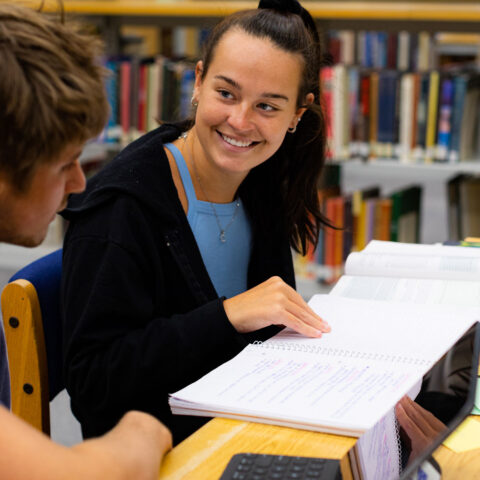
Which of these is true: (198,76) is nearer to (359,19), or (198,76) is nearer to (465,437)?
(465,437)

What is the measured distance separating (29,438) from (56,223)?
8.45ft

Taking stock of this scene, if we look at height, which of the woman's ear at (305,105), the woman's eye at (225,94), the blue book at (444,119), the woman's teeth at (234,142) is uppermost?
the woman's eye at (225,94)

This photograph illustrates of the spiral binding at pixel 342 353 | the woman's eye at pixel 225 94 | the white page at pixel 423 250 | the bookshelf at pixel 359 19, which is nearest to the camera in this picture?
the spiral binding at pixel 342 353

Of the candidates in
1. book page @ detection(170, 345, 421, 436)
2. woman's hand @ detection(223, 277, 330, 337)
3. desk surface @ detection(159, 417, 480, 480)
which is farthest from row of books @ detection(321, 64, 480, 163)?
desk surface @ detection(159, 417, 480, 480)

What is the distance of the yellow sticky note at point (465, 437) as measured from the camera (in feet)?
2.79

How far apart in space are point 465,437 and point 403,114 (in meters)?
1.88

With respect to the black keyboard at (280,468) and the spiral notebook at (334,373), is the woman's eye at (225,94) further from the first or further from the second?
the black keyboard at (280,468)

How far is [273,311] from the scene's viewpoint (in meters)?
1.06

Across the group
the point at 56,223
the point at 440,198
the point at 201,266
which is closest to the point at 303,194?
the point at 201,266

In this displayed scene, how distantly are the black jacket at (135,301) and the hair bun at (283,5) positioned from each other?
0.37 metres

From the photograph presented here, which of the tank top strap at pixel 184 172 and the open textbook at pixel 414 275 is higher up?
the tank top strap at pixel 184 172

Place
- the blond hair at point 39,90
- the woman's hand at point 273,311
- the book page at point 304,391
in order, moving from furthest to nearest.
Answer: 1. the woman's hand at point 273,311
2. the book page at point 304,391
3. the blond hair at point 39,90

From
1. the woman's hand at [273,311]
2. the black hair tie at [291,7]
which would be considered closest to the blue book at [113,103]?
the black hair tie at [291,7]

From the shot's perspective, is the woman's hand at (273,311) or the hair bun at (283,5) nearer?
the woman's hand at (273,311)
